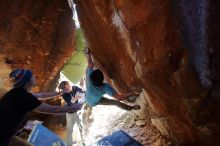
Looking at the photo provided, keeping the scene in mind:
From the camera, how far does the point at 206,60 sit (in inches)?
129

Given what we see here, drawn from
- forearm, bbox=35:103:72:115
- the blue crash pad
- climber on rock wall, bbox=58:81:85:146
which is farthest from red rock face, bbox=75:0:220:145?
climber on rock wall, bbox=58:81:85:146

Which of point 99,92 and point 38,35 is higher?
point 38,35

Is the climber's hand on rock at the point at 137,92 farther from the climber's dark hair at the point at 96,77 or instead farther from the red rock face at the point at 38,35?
the red rock face at the point at 38,35

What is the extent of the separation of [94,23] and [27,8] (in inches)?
120

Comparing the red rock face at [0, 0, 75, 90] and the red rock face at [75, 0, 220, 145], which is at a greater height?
the red rock face at [0, 0, 75, 90]

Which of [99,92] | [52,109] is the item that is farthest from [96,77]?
[52,109]

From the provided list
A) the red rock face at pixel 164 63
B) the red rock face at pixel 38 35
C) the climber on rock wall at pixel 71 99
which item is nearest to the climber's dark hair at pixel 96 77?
the red rock face at pixel 164 63

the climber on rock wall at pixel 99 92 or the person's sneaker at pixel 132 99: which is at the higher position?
the climber on rock wall at pixel 99 92

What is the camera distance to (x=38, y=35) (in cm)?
867

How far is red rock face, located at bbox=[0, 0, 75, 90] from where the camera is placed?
821cm

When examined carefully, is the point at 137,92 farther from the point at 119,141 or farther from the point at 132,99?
the point at 119,141

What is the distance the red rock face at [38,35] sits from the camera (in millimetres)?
8211

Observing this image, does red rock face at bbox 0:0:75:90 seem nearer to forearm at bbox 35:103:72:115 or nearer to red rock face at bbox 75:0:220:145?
red rock face at bbox 75:0:220:145

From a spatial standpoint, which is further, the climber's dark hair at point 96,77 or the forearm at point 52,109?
the climber's dark hair at point 96,77
